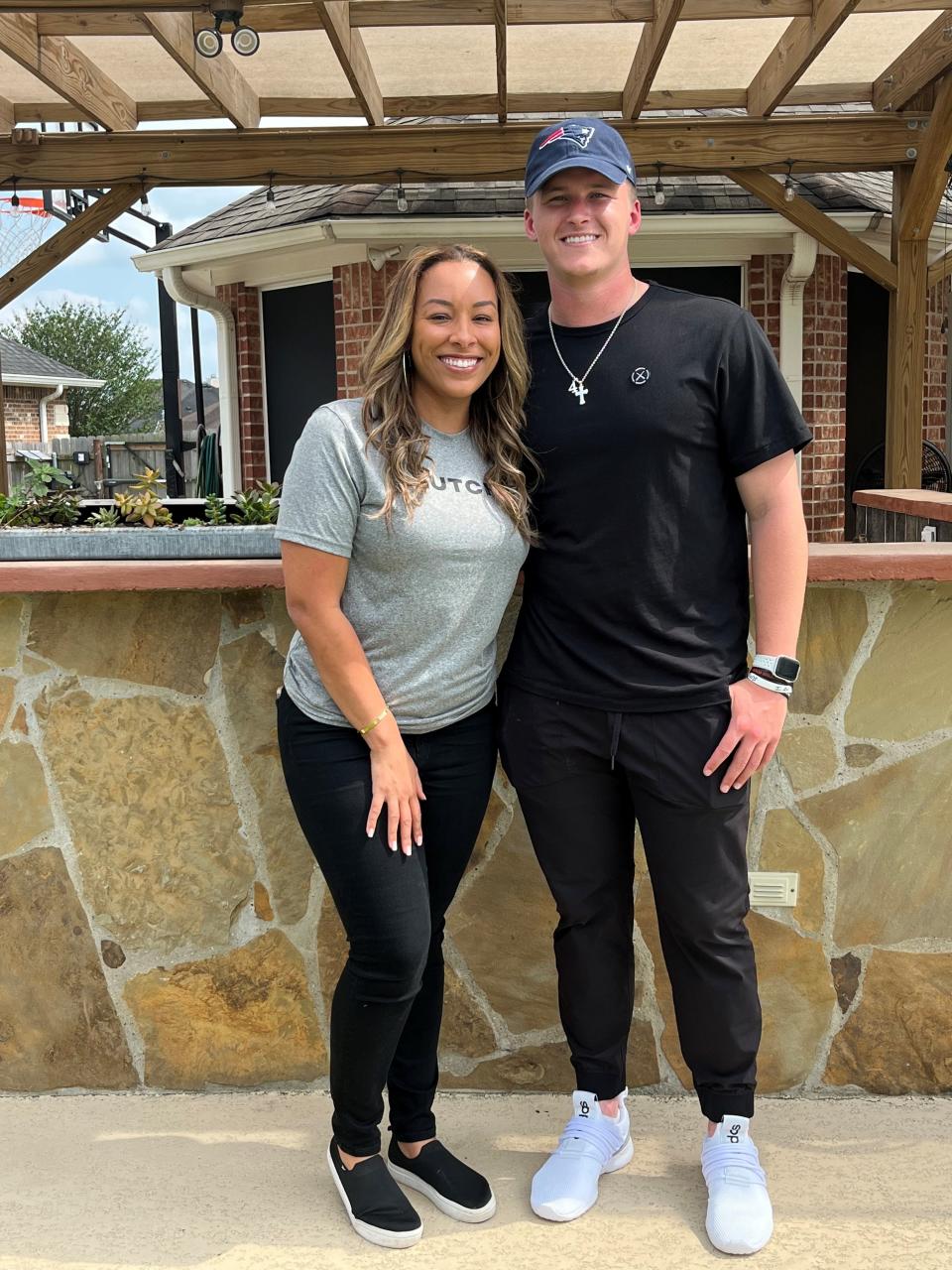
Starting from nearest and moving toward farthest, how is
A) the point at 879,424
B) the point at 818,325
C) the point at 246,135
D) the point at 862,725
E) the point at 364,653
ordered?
the point at 364,653 → the point at 862,725 → the point at 246,135 → the point at 818,325 → the point at 879,424

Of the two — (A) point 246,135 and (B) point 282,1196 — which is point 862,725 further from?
(A) point 246,135

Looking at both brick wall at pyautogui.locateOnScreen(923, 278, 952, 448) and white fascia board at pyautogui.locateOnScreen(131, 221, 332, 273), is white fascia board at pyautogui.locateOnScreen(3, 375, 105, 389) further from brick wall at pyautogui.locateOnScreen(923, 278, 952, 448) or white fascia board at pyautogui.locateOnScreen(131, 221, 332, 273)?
brick wall at pyautogui.locateOnScreen(923, 278, 952, 448)

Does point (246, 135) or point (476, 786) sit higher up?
point (246, 135)

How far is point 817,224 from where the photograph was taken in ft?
23.9

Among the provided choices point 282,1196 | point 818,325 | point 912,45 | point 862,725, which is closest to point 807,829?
point 862,725

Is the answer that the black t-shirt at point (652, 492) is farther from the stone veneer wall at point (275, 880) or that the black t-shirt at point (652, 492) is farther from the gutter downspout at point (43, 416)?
the gutter downspout at point (43, 416)

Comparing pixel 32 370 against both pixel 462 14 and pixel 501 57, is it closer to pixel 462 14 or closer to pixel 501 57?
pixel 501 57

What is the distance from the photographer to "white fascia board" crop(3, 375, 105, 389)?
3116 centimetres

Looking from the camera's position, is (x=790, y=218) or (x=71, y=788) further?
(x=790, y=218)

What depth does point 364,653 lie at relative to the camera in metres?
2.17

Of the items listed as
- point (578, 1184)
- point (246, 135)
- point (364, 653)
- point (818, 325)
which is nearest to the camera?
point (364, 653)

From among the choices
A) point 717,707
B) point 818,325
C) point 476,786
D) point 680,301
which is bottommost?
point 476,786

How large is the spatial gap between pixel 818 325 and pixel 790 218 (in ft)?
6.19

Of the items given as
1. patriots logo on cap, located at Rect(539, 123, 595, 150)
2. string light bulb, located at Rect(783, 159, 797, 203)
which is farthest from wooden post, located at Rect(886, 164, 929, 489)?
patriots logo on cap, located at Rect(539, 123, 595, 150)
